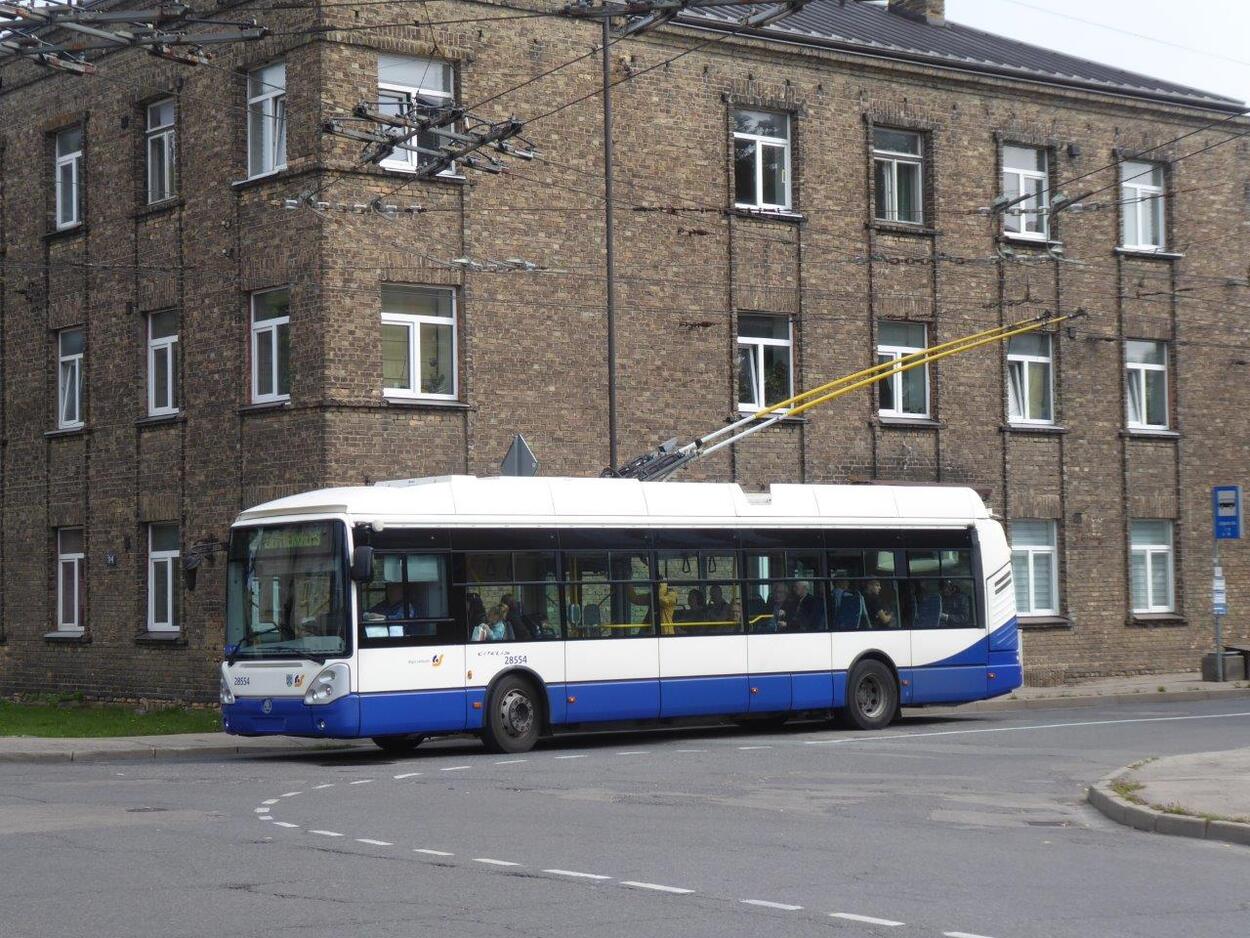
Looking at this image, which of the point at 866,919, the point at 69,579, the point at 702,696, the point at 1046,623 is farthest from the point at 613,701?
the point at 1046,623

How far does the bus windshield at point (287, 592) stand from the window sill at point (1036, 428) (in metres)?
16.2

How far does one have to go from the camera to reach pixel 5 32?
1958cm

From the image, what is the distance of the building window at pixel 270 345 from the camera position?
27.6m

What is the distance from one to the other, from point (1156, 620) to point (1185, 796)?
69.7 ft

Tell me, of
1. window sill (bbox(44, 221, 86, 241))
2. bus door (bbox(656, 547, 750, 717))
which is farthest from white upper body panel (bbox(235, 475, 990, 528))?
window sill (bbox(44, 221, 86, 241))

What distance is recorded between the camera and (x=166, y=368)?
30.1 metres

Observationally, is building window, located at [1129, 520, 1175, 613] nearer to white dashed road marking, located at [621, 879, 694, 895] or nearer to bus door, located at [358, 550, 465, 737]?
bus door, located at [358, 550, 465, 737]

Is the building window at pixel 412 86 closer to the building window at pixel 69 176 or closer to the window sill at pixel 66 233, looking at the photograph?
the window sill at pixel 66 233

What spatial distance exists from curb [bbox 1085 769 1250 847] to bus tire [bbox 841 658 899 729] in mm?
9250

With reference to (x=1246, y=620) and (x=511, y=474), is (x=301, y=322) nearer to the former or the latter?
(x=511, y=474)

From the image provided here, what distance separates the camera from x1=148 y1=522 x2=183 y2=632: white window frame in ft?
97.7

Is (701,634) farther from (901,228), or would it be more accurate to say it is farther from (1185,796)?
(901,228)

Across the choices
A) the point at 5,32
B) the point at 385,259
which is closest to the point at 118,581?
the point at 385,259

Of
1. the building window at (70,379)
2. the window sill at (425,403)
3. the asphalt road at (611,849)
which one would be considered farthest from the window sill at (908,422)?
the building window at (70,379)
